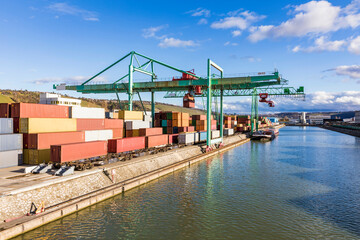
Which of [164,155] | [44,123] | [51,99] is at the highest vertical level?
[51,99]

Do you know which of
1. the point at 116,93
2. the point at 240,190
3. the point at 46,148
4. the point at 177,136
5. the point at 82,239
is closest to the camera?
the point at 82,239

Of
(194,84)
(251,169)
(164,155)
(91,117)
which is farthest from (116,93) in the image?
(251,169)

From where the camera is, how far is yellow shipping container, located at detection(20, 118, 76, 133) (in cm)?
2808

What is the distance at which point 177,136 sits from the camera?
165 feet

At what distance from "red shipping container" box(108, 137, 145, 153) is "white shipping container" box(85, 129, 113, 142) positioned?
116 inches

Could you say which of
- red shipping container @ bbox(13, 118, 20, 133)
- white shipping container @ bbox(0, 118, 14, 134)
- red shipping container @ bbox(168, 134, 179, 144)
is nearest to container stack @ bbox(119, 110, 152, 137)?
red shipping container @ bbox(168, 134, 179, 144)

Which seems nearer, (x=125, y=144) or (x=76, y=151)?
(x=76, y=151)

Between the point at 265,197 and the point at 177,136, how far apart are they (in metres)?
28.5

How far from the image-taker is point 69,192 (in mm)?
20219

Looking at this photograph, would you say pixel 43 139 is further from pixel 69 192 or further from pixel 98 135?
pixel 69 192

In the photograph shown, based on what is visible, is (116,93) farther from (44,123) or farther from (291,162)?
(291,162)

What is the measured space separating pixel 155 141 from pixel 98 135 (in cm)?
1026

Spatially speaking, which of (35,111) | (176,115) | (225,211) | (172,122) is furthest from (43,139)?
(176,115)

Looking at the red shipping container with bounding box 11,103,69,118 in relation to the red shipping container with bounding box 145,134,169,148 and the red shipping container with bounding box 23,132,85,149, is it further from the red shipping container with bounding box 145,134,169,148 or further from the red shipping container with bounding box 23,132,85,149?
the red shipping container with bounding box 145,134,169,148
